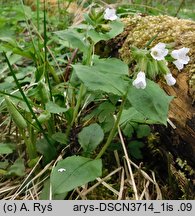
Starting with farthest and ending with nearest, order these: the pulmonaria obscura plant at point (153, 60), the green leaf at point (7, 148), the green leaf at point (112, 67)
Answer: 1. the green leaf at point (7, 148)
2. the green leaf at point (112, 67)
3. the pulmonaria obscura plant at point (153, 60)

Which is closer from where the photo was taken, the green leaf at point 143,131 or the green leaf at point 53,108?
the green leaf at point 53,108

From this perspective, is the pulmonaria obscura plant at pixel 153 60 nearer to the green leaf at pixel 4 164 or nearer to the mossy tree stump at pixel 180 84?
the mossy tree stump at pixel 180 84

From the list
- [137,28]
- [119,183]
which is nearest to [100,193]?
[119,183]

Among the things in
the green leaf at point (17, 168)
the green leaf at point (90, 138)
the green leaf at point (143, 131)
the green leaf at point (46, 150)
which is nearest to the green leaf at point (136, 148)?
the green leaf at point (143, 131)

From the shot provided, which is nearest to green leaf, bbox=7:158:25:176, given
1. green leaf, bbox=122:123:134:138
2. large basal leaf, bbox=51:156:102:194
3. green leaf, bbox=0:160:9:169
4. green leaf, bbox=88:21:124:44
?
green leaf, bbox=0:160:9:169

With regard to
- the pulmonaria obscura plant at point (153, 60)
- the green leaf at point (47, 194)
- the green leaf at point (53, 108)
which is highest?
the pulmonaria obscura plant at point (153, 60)

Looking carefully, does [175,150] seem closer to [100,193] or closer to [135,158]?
[135,158]
